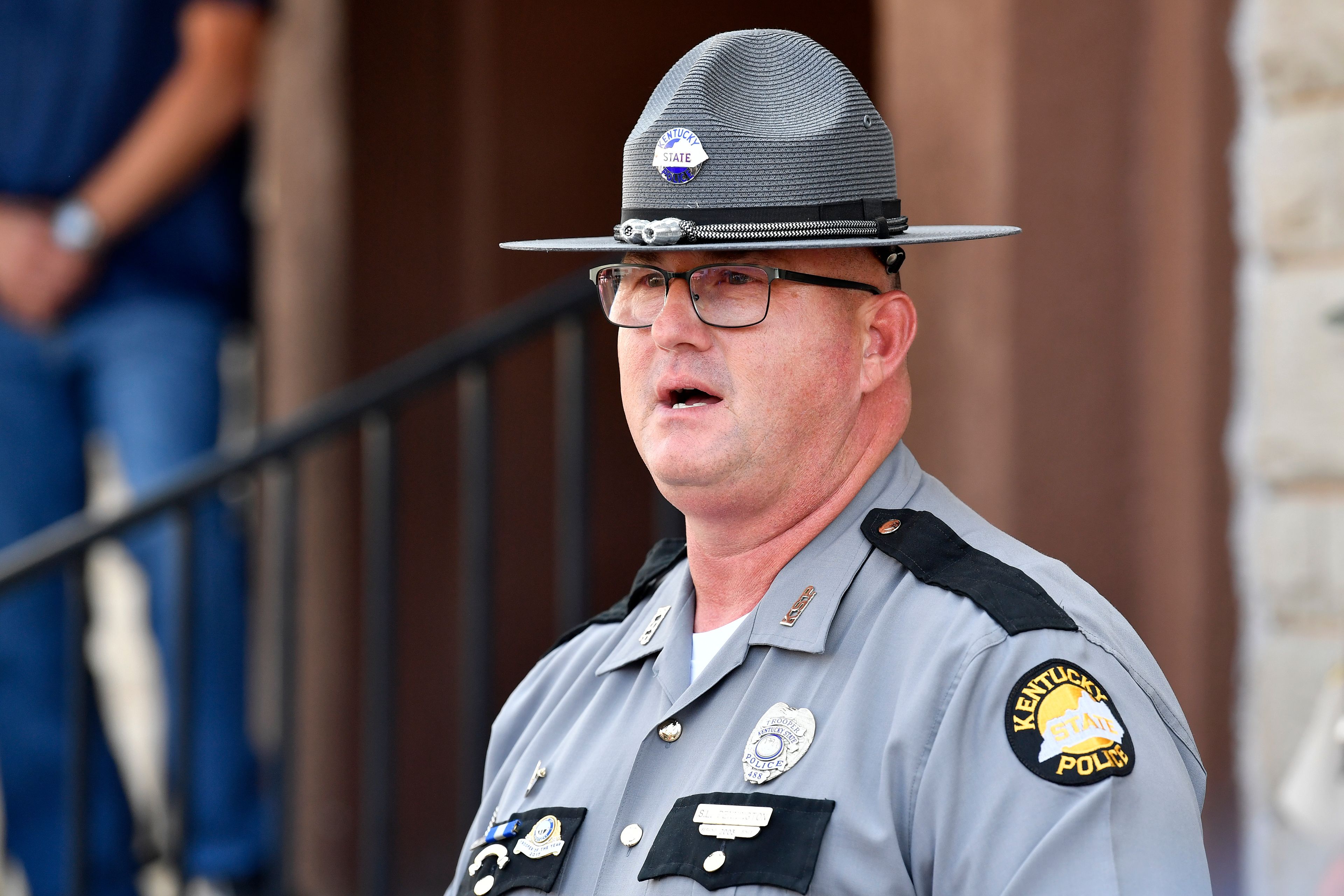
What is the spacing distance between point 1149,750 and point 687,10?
4.07 m

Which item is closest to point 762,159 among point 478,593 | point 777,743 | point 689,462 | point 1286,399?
point 689,462

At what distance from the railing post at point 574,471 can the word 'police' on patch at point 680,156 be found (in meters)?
2.02

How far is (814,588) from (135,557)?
3.61 metres

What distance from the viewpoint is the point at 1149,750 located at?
1502 millimetres

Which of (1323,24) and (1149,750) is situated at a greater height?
(1323,24)

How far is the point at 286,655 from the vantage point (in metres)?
4.00

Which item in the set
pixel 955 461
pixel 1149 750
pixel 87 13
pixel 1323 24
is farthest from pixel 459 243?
pixel 1149 750

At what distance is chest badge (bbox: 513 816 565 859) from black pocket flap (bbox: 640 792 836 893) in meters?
0.17

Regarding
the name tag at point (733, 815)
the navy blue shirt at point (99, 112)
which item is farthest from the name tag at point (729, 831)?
the navy blue shirt at point (99, 112)

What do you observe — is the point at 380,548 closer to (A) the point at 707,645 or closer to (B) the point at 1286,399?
(B) the point at 1286,399

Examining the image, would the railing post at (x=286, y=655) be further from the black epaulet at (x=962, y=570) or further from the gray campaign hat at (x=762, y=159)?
the black epaulet at (x=962, y=570)

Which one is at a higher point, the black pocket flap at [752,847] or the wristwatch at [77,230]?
the wristwatch at [77,230]

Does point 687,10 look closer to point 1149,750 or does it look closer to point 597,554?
point 597,554

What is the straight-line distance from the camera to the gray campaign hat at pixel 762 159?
5.81ft
